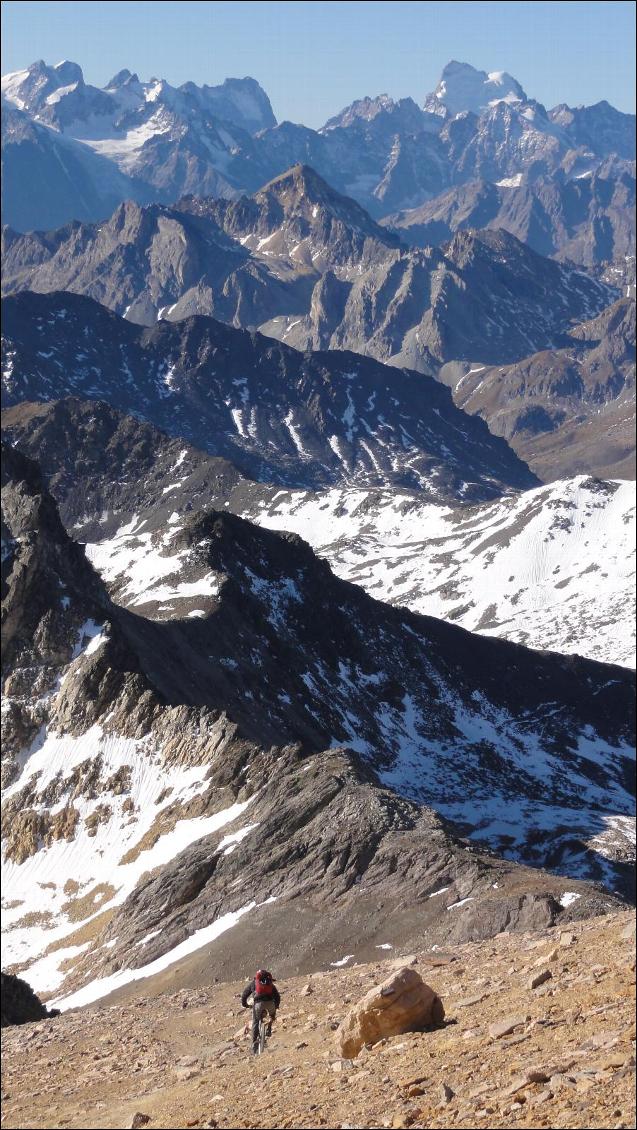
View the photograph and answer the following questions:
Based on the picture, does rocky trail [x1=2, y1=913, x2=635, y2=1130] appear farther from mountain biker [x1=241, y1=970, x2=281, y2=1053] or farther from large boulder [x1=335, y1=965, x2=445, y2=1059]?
mountain biker [x1=241, y1=970, x2=281, y2=1053]

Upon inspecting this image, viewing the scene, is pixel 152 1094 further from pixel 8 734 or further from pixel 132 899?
pixel 8 734

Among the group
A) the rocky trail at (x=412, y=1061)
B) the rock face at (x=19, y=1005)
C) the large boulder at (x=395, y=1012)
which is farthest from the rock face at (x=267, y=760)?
the large boulder at (x=395, y=1012)

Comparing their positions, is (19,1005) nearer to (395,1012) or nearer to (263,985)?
(263,985)

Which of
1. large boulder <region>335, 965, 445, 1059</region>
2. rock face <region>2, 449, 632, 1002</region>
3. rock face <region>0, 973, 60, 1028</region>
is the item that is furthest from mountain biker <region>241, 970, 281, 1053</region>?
rock face <region>0, 973, 60, 1028</region>

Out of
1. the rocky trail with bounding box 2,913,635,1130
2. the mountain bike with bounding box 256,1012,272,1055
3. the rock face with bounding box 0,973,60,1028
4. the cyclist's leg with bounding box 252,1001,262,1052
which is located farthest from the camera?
the rock face with bounding box 0,973,60,1028

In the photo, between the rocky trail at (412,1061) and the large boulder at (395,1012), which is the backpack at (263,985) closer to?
the rocky trail at (412,1061)

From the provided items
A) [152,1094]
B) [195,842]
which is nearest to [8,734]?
[195,842]
